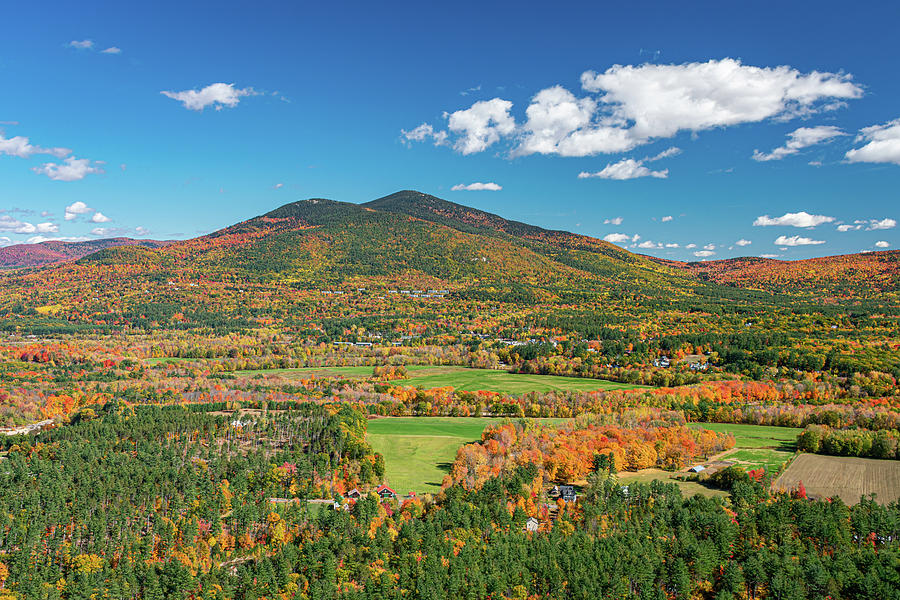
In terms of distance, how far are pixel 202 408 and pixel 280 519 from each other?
160 feet

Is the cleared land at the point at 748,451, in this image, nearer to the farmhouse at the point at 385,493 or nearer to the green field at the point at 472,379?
the farmhouse at the point at 385,493

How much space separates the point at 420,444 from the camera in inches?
3455

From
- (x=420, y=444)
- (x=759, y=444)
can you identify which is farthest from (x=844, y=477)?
(x=420, y=444)

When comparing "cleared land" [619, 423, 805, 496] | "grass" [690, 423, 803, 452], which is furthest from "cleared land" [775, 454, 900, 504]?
"grass" [690, 423, 803, 452]

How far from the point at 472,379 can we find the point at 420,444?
46.3 metres

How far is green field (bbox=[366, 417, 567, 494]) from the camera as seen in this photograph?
74.3 meters

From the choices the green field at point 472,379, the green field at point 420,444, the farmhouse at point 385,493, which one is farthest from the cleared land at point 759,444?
the farmhouse at point 385,493

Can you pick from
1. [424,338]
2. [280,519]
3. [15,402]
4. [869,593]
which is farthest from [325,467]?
[424,338]

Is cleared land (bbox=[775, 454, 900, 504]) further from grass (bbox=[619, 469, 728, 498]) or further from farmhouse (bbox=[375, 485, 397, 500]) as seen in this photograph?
farmhouse (bbox=[375, 485, 397, 500])

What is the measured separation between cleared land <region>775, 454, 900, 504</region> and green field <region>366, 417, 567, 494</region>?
3579 cm

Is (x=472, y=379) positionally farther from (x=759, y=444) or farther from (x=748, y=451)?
(x=748, y=451)

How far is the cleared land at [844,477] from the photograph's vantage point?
6300 centimetres

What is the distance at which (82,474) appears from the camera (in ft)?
230

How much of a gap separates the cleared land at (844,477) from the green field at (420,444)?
35.8 m
